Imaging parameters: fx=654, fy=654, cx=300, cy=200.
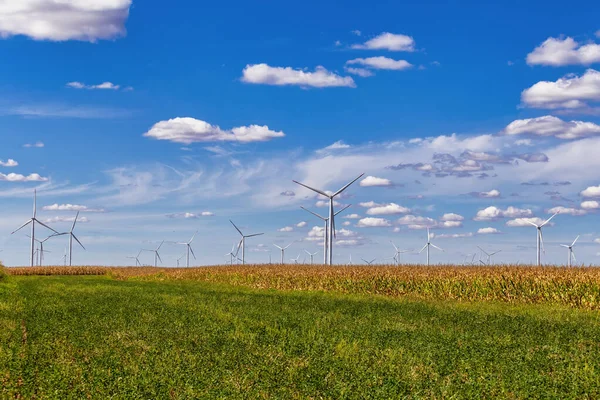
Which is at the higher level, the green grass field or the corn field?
the corn field

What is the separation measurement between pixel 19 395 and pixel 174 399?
3.46 metres

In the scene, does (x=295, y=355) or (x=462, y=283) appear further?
(x=462, y=283)

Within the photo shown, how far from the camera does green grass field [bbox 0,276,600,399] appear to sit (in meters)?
12.9

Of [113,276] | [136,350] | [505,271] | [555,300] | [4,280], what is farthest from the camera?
[113,276]

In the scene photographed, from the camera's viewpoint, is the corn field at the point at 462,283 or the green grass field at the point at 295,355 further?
the corn field at the point at 462,283

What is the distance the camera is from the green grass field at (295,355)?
506 inches

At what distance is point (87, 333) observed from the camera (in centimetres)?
2066

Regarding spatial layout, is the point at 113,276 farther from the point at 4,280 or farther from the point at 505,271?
the point at 505,271

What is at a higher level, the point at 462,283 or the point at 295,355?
the point at 462,283

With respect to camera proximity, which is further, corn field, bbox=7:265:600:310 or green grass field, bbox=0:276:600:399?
corn field, bbox=7:265:600:310

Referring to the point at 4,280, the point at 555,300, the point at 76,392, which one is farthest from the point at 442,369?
the point at 4,280

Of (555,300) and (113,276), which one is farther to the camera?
(113,276)

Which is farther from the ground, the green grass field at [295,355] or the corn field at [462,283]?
the corn field at [462,283]

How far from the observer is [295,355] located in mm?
16531
